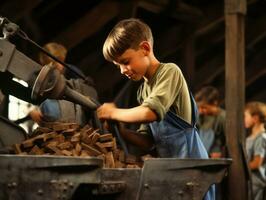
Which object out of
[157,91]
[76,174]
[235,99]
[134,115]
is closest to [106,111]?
[134,115]

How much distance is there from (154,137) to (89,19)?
4.73 meters

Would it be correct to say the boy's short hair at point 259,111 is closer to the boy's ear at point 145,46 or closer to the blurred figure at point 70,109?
the blurred figure at point 70,109

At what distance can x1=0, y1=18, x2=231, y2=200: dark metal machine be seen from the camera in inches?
100

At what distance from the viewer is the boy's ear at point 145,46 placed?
3.15m

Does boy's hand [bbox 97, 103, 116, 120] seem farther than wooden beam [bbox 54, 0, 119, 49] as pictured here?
No

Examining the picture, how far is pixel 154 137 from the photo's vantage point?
326 centimetres

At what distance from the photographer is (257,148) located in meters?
6.92

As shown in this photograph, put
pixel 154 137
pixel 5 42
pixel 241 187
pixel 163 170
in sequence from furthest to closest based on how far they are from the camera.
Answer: pixel 241 187
pixel 154 137
pixel 5 42
pixel 163 170

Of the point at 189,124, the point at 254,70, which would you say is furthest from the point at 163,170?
the point at 254,70

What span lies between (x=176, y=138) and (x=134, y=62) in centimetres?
41

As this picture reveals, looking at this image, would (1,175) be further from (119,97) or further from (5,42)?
(119,97)

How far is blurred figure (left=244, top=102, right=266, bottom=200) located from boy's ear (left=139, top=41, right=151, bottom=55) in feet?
12.4

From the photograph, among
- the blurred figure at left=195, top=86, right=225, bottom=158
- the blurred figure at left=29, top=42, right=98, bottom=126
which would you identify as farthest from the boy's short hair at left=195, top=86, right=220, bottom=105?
the blurred figure at left=29, top=42, right=98, bottom=126

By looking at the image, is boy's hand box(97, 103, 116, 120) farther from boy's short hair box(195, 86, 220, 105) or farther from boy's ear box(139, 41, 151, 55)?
boy's short hair box(195, 86, 220, 105)
